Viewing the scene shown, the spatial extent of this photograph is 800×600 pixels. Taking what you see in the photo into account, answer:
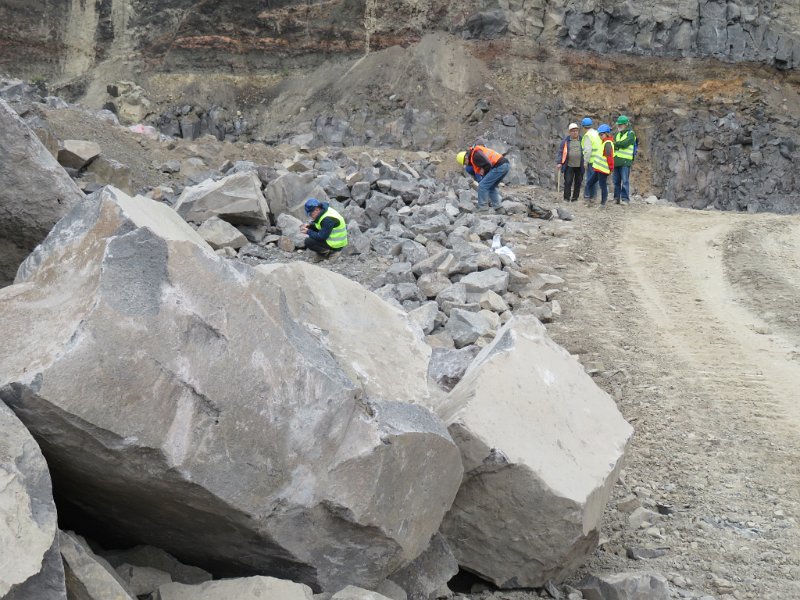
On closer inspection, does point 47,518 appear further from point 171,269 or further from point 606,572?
point 606,572

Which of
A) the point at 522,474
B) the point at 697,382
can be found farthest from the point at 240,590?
the point at 697,382

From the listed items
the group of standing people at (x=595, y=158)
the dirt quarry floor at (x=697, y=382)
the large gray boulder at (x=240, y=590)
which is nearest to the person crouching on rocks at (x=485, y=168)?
the dirt quarry floor at (x=697, y=382)

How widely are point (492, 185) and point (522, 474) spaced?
10687 mm

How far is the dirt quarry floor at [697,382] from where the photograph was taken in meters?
4.98

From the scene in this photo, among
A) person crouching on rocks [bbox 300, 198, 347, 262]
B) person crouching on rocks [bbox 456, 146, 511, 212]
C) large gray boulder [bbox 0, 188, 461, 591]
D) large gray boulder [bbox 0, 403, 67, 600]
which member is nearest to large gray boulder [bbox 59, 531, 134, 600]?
large gray boulder [bbox 0, 403, 67, 600]

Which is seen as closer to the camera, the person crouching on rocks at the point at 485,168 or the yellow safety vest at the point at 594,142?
the person crouching on rocks at the point at 485,168

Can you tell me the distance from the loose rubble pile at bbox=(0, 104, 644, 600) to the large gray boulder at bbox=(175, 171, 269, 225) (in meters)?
7.26

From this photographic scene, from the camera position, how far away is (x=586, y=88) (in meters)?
27.7

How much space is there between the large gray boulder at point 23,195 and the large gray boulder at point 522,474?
256 cm

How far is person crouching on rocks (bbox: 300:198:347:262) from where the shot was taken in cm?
1123

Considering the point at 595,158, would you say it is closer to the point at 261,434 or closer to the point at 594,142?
the point at 594,142

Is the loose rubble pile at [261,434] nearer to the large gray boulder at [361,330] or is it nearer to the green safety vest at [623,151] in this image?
the large gray boulder at [361,330]

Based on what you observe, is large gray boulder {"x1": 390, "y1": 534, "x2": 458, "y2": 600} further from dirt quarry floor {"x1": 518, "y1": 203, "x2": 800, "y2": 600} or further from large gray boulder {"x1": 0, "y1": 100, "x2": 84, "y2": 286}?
large gray boulder {"x1": 0, "y1": 100, "x2": 84, "y2": 286}

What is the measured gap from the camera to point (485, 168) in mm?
14148
